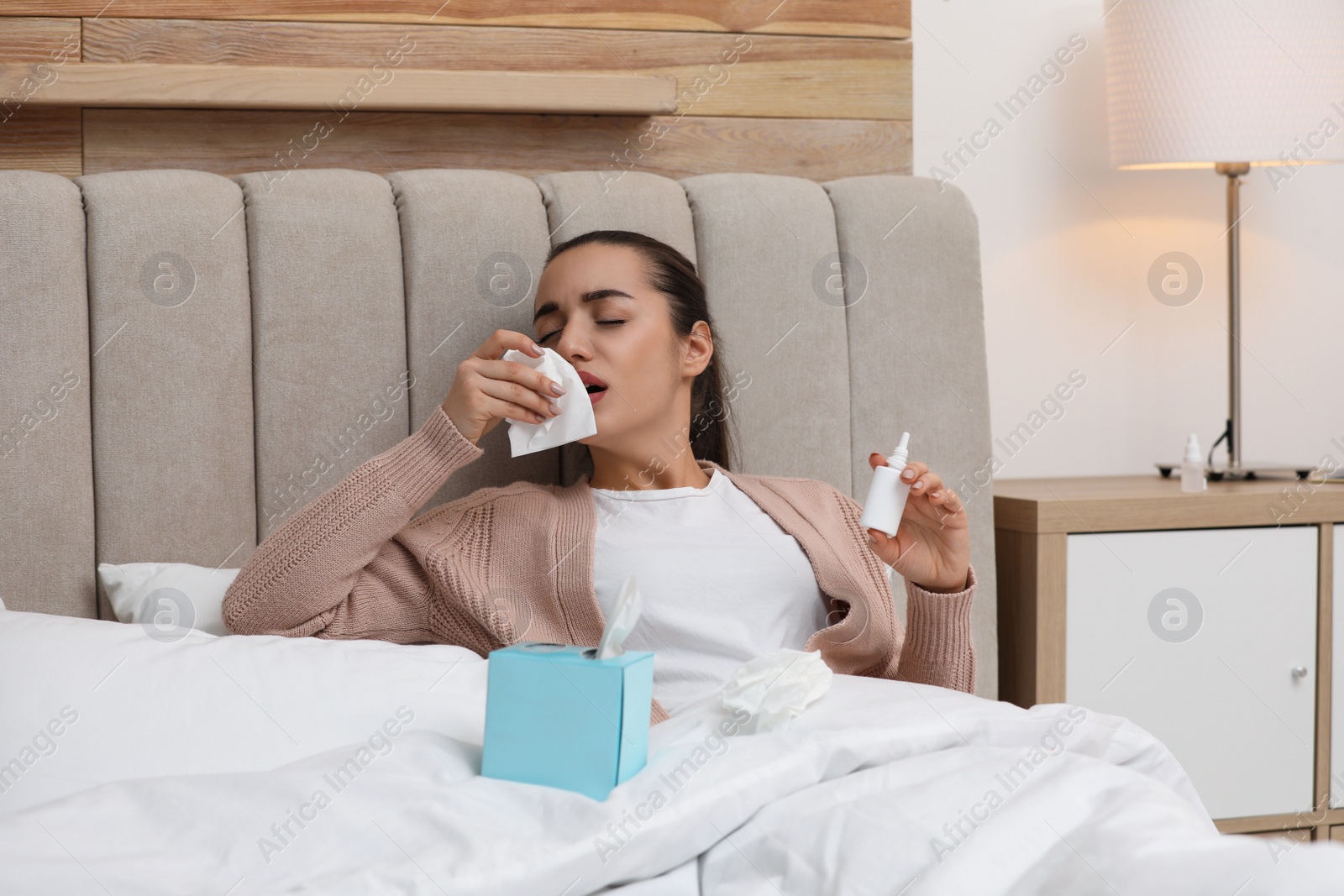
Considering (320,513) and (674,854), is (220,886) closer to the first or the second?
(674,854)

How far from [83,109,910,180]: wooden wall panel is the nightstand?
2.17 feet

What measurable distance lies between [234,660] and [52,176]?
713 mm

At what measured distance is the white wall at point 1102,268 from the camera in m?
2.02

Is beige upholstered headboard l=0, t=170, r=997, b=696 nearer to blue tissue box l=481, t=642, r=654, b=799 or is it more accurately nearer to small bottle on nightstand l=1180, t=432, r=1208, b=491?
small bottle on nightstand l=1180, t=432, r=1208, b=491

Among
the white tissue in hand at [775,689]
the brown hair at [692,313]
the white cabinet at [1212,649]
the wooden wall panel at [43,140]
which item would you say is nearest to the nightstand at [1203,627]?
the white cabinet at [1212,649]

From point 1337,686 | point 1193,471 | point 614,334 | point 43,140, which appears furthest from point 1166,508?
point 43,140

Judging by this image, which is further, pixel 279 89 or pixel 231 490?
pixel 279 89

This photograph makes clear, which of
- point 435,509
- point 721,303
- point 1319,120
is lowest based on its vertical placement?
point 435,509

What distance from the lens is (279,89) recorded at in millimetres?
1603

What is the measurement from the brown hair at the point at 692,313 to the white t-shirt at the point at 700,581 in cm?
16

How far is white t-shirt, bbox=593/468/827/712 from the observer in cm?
129

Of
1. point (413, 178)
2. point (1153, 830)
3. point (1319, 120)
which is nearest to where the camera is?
point (1153, 830)

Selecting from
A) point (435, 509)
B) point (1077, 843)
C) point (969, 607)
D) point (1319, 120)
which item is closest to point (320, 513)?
point (435, 509)

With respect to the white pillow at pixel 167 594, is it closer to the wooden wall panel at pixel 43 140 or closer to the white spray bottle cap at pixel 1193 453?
the wooden wall panel at pixel 43 140
